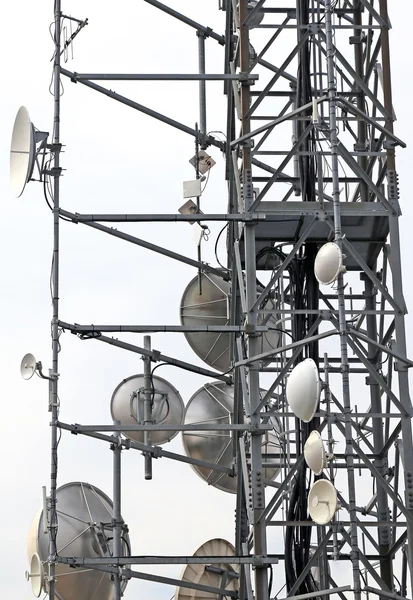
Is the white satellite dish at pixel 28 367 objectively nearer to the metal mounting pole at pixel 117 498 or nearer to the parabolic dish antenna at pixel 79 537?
the metal mounting pole at pixel 117 498

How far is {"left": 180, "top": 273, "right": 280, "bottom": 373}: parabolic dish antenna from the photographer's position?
3284 cm

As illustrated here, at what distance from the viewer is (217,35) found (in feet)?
111

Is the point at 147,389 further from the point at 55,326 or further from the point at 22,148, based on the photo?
the point at 22,148

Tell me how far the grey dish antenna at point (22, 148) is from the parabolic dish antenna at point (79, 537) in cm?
608

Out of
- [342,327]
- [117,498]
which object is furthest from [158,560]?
[342,327]

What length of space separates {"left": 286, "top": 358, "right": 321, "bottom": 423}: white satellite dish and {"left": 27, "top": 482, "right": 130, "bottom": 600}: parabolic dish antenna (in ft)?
27.7

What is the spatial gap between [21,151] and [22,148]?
6 cm

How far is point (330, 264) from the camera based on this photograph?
23125mm

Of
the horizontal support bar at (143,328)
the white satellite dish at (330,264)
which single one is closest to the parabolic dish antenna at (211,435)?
the horizontal support bar at (143,328)

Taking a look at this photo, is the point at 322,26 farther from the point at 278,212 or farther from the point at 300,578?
the point at 300,578

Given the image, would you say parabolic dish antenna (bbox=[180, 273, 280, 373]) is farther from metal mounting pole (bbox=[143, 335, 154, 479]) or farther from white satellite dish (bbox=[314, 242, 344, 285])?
white satellite dish (bbox=[314, 242, 344, 285])

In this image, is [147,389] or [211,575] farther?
[211,575]

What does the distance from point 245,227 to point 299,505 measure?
493 centimetres

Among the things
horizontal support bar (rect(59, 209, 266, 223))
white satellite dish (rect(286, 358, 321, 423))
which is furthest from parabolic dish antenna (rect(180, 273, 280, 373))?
white satellite dish (rect(286, 358, 321, 423))
